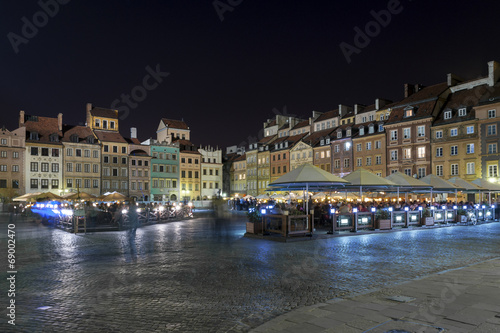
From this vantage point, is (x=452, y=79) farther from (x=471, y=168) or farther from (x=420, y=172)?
(x=471, y=168)

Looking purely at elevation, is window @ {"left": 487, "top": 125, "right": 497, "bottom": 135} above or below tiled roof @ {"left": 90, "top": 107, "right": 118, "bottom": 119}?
below

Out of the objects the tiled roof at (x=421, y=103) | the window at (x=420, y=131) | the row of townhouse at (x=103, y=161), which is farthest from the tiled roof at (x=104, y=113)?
the window at (x=420, y=131)

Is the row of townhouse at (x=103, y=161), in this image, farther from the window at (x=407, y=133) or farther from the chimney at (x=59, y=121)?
the window at (x=407, y=133)

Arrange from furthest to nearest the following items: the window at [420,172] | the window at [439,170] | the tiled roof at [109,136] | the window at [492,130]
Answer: the tiled roof at [109,136] → the window at [420,172] → the window at [439,170] → the window at [492,130]

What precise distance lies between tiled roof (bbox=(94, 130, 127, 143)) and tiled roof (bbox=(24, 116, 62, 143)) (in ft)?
19.9

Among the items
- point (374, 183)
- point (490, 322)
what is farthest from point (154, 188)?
point (490, 322)

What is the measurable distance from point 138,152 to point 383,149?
41350 mm

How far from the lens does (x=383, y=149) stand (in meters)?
55.7

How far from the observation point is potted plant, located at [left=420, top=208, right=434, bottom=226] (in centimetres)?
2373

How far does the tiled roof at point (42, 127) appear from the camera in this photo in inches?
2496

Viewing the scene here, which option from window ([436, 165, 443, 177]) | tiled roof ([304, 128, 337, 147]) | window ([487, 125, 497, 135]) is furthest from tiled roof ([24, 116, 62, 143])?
window ([487, 125, 497, 135])

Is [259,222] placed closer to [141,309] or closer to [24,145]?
[141,309]

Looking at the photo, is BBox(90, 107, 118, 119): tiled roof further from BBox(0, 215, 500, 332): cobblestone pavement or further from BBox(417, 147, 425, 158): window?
BBox(0, 215, 500, 332): cobblestone pavement

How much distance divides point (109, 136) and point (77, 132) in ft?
16.5
